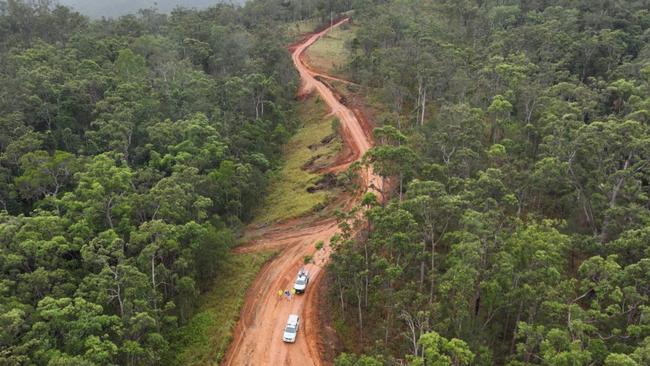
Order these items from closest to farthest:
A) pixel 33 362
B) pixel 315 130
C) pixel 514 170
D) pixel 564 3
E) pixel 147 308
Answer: pixel 33 362
pixel 147 308
pixel 514 170
pixel 315 130
pixel 564 3

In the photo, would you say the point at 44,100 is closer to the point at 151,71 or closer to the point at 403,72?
the point at 151,71

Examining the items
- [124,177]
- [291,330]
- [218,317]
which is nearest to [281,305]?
[291,330]

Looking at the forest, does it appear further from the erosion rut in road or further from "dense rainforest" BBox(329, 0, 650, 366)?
the erosion rut in road

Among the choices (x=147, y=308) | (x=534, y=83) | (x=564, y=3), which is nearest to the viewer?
(x=147, y=308)

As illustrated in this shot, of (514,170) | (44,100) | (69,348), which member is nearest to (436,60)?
(514,170)

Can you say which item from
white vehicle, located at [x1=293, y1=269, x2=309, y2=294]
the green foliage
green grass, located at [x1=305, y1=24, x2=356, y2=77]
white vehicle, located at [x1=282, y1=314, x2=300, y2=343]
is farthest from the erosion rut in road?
green grass, located at [x1=305, y1=24, x2=356, y2=77]

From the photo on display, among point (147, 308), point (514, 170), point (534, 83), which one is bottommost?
point (147, 308)

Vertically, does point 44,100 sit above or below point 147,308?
above

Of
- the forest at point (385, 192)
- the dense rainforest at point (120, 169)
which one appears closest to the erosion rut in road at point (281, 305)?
the forest at point (385, 192)
